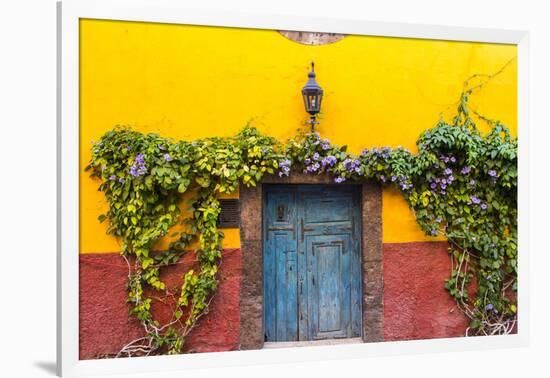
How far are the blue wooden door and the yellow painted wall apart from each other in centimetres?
39

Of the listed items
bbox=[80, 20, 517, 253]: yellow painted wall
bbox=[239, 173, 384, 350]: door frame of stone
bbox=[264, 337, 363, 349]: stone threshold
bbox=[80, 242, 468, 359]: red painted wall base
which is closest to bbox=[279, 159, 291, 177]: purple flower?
bbox=[239, 173, 384, 350]: door frame of stone

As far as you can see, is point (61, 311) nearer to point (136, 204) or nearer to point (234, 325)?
point (136, 204)

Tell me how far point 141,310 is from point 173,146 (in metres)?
1.30

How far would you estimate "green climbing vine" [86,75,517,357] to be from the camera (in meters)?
3.80

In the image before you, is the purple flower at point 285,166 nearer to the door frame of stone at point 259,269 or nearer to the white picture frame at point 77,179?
the door frame of stone at point 259,269

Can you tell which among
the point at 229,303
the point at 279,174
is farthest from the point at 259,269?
the point at 279,174

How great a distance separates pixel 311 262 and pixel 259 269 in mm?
525

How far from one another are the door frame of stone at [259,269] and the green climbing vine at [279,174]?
0.11 m

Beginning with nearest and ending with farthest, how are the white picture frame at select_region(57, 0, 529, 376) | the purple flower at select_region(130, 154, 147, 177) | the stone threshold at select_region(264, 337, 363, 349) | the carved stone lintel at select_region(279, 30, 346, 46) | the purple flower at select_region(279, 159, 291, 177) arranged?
1. the white picture frame at select_region(57, 0, 529, 376)
2. the purple flower at select_region(130, 154, 147, 177)
3. the purple flower at select_region(279, 159, 291, 177)
4. the carved stone lintel at select_region(279, 30, 346, 46)
5. the stone threshold at select_region(264, 337, 363, 349)

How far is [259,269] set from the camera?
404 centimetres

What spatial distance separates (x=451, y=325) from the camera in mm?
4355

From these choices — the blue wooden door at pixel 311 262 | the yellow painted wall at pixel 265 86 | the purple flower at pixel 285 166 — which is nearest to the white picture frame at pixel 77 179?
the yellow painted wall at pixel 265 86

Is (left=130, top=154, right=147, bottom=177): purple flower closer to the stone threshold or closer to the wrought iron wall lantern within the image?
the wrought iron wall lantern
